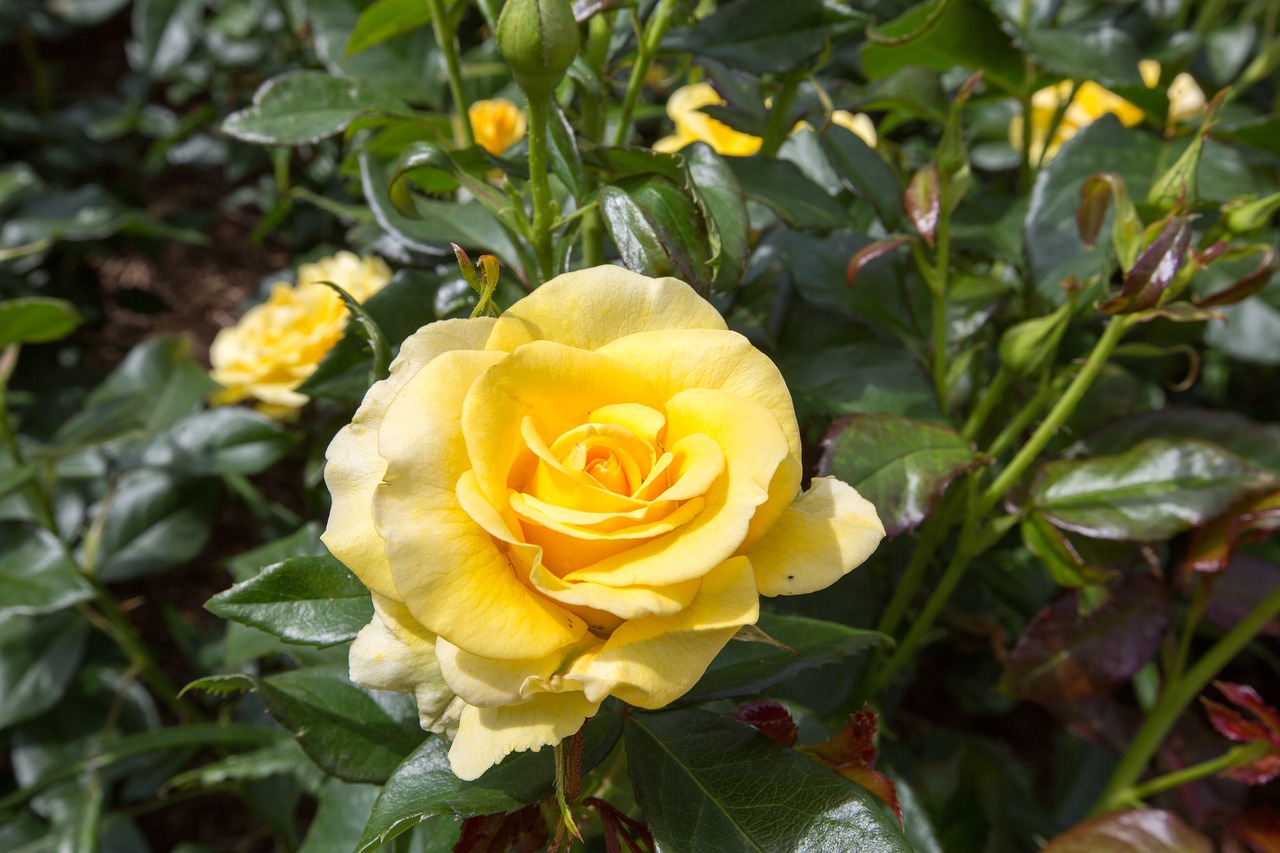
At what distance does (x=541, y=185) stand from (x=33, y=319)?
2.24 feet

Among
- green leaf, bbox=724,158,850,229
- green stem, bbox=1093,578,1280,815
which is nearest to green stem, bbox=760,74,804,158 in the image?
green leaf, bbox=724,158,850,229

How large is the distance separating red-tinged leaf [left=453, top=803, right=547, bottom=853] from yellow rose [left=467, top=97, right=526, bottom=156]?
2.20ft

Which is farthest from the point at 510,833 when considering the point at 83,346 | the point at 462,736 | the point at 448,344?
the point at 83,346

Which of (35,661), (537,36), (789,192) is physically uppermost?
(537,36)

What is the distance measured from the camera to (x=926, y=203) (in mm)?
643

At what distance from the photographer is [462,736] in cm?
43

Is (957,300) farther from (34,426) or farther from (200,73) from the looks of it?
(200,73)

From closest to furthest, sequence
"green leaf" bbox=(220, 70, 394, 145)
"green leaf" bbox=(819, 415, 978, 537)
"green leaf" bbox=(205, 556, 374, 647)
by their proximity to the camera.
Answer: "green leaf" bbox=(205, 556, 374, 647), "green leaf" bbox=(819, 415, 978, 537), "green leaf" bbox=(220, 70, 394, 145)

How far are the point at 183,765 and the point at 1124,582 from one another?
1.10 m

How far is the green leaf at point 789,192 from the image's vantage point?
0.72 metres

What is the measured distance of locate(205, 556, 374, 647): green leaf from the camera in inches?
19.9

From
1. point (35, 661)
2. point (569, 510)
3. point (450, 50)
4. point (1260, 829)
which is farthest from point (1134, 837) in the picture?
point (35, 661)

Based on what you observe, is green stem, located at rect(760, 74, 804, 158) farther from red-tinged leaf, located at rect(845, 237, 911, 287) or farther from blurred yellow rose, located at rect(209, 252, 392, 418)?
blurred yellow rose, located at rect(209, 252, 392, 418)

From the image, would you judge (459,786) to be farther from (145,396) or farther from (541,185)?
(145,396)
